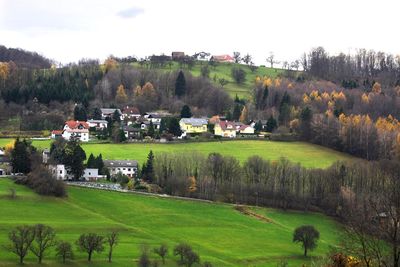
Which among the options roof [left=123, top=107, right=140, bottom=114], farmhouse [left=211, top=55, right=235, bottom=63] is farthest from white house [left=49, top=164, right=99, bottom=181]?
farmhouse [left=211, top=55, right=235, bottom=63]

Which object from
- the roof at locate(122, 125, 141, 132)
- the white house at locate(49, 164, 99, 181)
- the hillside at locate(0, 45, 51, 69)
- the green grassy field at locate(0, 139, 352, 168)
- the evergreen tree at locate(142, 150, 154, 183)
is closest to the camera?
the white house at locate(49, 164, 99, 181)

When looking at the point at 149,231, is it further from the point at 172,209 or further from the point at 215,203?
the point at 215,203

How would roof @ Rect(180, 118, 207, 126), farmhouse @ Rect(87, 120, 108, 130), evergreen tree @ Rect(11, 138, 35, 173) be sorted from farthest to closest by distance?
farmhouse @ Rect(87, 120, 108, 130), roof @ Rect(180, 118, 207, 126), evergreen tree @ Rect(11, 138, 35, 173)

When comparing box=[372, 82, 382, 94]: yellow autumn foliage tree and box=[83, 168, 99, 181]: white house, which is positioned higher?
box=[372, 82, 382, 94]: yellow autumn foliage tree

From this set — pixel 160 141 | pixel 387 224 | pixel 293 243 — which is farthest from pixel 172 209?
pixel 387 224

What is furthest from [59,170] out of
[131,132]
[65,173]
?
[131,132]

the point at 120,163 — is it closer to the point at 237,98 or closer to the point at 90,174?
the point at 90,174

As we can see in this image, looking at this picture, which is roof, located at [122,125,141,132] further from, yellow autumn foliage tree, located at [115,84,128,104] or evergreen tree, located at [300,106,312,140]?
evergreen tree, located at [300,106,312,140]

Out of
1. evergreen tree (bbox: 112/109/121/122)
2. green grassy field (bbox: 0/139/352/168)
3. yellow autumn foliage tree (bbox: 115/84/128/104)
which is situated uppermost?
yellow autumn foliage tree (bbox: 115/84/128/104)
